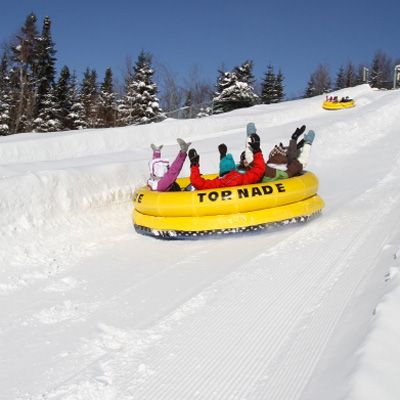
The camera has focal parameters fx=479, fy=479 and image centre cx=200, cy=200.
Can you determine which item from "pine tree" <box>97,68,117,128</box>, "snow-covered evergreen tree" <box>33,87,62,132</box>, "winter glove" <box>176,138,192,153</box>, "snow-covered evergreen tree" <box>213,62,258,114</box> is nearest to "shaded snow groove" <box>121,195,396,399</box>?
"winter glove" <box>176,138,192,153</box>

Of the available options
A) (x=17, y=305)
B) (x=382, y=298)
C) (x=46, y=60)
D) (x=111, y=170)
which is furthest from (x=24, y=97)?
(x=382, y=298)

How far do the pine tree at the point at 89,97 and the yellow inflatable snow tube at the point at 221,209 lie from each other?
29.7 metres

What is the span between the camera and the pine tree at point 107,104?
3547cm

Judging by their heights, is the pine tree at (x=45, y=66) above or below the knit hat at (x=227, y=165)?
above

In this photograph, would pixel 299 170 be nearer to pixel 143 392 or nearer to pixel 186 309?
pixel 186 309

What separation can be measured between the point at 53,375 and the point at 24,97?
29.0 m

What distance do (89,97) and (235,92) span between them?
11.8m

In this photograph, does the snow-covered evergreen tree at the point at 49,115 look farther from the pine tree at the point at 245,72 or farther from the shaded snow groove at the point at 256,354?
the shaded snow groove at the point at 256,354

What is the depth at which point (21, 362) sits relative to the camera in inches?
125

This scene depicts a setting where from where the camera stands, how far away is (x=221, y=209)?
19.8ft

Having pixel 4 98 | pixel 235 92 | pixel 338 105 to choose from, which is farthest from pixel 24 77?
pixel 338 105

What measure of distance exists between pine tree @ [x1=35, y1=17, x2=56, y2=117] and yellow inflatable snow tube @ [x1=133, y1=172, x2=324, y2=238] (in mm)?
27199

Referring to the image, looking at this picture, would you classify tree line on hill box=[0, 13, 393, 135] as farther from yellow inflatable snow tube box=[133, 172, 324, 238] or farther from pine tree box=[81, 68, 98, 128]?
yellow inflatable snow tube box=[133, 172, 324, 238]

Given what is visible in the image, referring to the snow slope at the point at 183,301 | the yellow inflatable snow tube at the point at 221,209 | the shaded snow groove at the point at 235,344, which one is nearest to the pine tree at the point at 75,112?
the snow slope at the point at 183,301
